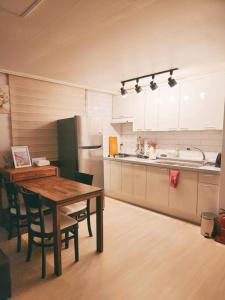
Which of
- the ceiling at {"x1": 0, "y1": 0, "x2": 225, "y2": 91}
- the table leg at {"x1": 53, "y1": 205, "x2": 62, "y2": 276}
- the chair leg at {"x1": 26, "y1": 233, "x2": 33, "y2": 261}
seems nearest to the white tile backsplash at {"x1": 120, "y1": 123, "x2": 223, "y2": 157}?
the ceiling at {"x1": 0, "y1": 0, "x2": 225, "y2": 91}

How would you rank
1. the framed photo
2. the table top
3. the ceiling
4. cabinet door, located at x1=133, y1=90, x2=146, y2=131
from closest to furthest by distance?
the ceiling < the table top < the framed photo < cabinet door, located at x1=133, y1=90, x2=146, y2=131

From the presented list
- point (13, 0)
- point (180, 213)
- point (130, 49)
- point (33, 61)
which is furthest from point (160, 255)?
point (33, 61)

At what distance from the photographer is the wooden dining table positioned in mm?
1937

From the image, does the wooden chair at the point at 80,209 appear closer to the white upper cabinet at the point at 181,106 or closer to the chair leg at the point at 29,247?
the chair leg at the point at 29,247

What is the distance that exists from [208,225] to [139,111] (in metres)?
2.48

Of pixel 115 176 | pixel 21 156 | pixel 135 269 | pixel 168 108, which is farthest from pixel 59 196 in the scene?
pixel 168 108

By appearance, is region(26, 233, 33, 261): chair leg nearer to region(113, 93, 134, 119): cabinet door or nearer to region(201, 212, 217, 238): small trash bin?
region(201, 212, 217, 238): small trash bin

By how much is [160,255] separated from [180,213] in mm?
1123

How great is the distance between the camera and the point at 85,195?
2.16m

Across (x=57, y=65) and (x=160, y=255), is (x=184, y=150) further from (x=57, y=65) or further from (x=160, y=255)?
(x=57, y=65)

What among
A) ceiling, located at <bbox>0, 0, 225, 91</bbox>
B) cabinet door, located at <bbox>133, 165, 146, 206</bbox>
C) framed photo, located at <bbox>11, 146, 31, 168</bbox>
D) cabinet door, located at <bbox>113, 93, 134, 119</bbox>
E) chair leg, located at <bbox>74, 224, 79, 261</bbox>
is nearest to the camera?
ceiling, located at <bbox>0, 0, 225, 91</bbox>

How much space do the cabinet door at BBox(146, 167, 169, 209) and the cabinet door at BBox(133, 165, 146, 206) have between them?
0.10 m

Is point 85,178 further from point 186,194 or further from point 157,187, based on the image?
point 186,194

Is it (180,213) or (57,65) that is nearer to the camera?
(57,65)
